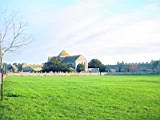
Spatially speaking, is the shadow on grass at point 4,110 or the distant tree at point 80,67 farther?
the distant tree at point 80,67

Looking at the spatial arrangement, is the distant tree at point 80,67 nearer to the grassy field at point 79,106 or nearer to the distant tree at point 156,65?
the distant tree at point 156,65

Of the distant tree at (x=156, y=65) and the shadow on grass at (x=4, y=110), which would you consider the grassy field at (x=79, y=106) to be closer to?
the shadow on grass at (x=4, y=110)

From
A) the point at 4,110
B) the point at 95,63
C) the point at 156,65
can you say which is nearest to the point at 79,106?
the point at 4,110

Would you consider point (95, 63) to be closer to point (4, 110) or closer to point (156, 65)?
point (156, 65)

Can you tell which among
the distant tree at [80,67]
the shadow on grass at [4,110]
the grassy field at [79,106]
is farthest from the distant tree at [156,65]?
the shadow on grass at [4,110]

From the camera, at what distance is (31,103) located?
23.1 meters

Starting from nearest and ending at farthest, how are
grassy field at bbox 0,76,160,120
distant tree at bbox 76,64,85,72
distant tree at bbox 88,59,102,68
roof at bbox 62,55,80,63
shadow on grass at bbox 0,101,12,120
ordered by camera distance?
shadow on grass at bbox 0,101,12,120, grassy field at bbox 0,76,160,120, distant tree at bbox 76,64,85,72, distant tree at bbox 88,59,102,68, roof at bbox 62,55,80,63

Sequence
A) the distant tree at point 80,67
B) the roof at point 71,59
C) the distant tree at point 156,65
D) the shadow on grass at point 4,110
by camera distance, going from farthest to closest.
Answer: the distant tree at point 156,65, the roof at point 71,59, the distant tree at point 80,67, the shadow on grass at point 4,110

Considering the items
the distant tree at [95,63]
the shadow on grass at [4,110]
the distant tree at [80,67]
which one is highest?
the distant tree at [95,63]

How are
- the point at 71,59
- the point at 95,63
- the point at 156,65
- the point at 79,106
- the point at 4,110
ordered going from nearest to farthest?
the point at 4,110 → the point at 79,106 → the point at 95,63 → the point at 71,59 → the point at 156,65

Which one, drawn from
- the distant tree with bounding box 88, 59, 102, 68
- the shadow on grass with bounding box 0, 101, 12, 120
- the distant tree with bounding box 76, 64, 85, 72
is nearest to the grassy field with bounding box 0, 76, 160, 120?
the shadow on grass with bounding box 0, 101, 12, 120

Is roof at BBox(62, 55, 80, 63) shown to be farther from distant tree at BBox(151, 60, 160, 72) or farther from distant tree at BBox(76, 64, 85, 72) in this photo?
distant tree at BBox(151, 60, 160, 72)

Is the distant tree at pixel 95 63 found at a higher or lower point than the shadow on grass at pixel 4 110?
higher

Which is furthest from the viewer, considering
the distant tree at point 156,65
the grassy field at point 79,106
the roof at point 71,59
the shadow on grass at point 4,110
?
the distant tree at point 156,65
